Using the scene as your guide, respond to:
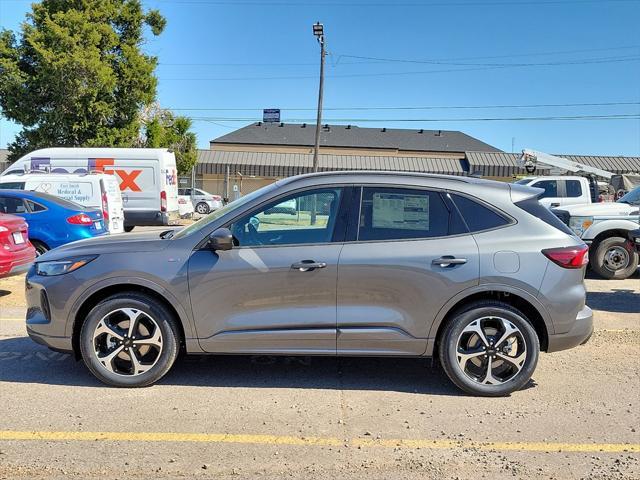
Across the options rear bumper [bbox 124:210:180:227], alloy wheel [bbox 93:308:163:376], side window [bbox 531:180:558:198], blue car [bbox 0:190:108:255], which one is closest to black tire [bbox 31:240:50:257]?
blue car [bbox 0:190:108:255]

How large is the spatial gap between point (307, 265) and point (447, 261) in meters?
1.09

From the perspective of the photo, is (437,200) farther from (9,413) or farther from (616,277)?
(616,277)

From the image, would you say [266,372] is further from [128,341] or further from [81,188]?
[81,188]

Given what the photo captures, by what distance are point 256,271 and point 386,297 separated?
3.39 feet

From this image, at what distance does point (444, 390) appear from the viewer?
4.48 metres

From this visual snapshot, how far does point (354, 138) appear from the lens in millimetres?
61594

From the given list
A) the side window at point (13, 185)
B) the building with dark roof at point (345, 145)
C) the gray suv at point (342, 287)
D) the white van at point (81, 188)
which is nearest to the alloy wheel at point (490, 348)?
the gray suv at point (342, 287)

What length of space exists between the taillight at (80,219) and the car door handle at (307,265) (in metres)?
6.93

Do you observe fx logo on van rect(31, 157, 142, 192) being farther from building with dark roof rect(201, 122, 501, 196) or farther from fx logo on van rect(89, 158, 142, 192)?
building with dark roof rect(201, 122, 501, 196)

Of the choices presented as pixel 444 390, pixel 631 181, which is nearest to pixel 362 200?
pixel 444 390

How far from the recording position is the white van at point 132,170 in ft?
55.1

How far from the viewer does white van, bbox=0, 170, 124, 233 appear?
11930mm

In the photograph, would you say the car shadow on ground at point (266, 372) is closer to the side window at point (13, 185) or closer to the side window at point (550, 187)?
the side window at point (13, 185)

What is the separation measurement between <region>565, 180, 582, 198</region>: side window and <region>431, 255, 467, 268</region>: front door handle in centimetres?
1258
